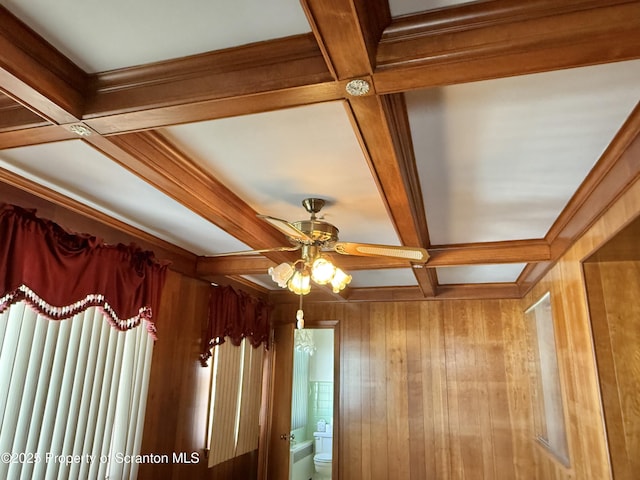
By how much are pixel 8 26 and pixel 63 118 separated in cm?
31

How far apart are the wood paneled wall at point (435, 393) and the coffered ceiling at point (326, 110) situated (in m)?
2.22

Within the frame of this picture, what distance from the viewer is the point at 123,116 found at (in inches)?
53.1

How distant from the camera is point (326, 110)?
1.46 m

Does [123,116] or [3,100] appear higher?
[3,100]

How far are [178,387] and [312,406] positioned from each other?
3.76m

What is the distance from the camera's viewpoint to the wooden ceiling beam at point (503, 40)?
100cm

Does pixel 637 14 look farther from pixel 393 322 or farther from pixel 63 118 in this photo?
pixel 393 322

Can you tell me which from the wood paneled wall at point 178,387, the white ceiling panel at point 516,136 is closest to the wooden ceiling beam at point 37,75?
the white ceiling panel at point 516,136

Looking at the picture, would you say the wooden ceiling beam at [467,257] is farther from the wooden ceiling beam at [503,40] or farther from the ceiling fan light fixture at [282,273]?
the wooden ceiling beam at [503,40]

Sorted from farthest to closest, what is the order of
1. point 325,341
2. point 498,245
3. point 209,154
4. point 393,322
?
point 325,341 → point 393,322 → point 498,245 → point 209,154

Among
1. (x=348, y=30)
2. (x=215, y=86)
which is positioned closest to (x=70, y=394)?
(x=215, y=86)

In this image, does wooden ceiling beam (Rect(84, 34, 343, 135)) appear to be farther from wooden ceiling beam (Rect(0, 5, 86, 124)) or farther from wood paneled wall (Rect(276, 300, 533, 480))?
wood paneled wall (Rect(276, 300, 533, 480))

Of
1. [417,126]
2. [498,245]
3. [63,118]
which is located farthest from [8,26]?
[498,245]

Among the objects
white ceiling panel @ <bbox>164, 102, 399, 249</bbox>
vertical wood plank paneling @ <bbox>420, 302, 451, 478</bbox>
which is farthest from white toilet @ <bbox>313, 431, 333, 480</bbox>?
white ceiling panel @ <bbox>164, 102, 399, 249</bbox>
